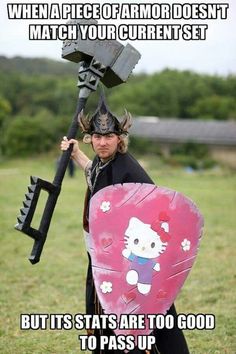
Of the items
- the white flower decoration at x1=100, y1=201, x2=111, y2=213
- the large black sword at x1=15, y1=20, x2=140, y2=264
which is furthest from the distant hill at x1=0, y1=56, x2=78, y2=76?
the white flower decoration at x1=100, y1=201, x2=111, y2=213

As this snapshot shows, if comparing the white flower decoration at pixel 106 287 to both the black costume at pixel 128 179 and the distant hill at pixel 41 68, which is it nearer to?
the black costume at pixel 128 179

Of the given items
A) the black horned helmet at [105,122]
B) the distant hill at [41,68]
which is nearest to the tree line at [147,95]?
the distant hill at [41,68]

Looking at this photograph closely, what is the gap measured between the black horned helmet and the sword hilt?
380mm

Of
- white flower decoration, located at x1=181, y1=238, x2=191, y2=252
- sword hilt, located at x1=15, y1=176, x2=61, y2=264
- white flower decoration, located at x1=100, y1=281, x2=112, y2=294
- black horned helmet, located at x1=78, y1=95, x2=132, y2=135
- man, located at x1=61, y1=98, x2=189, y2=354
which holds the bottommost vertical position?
white flower decoration, located at x1=100, y1=281, x2=112, y2=294

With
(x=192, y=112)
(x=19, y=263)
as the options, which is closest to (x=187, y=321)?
(x=19, y=263)

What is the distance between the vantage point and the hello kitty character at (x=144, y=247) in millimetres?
2986

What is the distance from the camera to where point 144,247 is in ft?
9.80

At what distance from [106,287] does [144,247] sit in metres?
0.29

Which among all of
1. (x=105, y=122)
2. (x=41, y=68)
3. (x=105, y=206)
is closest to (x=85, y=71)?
(x=105, y=122)

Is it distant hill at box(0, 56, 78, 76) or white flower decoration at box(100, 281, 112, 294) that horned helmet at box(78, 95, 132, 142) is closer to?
white flower decoration at box(100, 281, 112, 294)

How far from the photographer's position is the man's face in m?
3.10

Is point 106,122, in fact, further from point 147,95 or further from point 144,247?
point 147,95

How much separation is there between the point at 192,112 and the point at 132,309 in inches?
1639

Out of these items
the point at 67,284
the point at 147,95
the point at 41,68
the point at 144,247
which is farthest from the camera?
the point at 41,68
